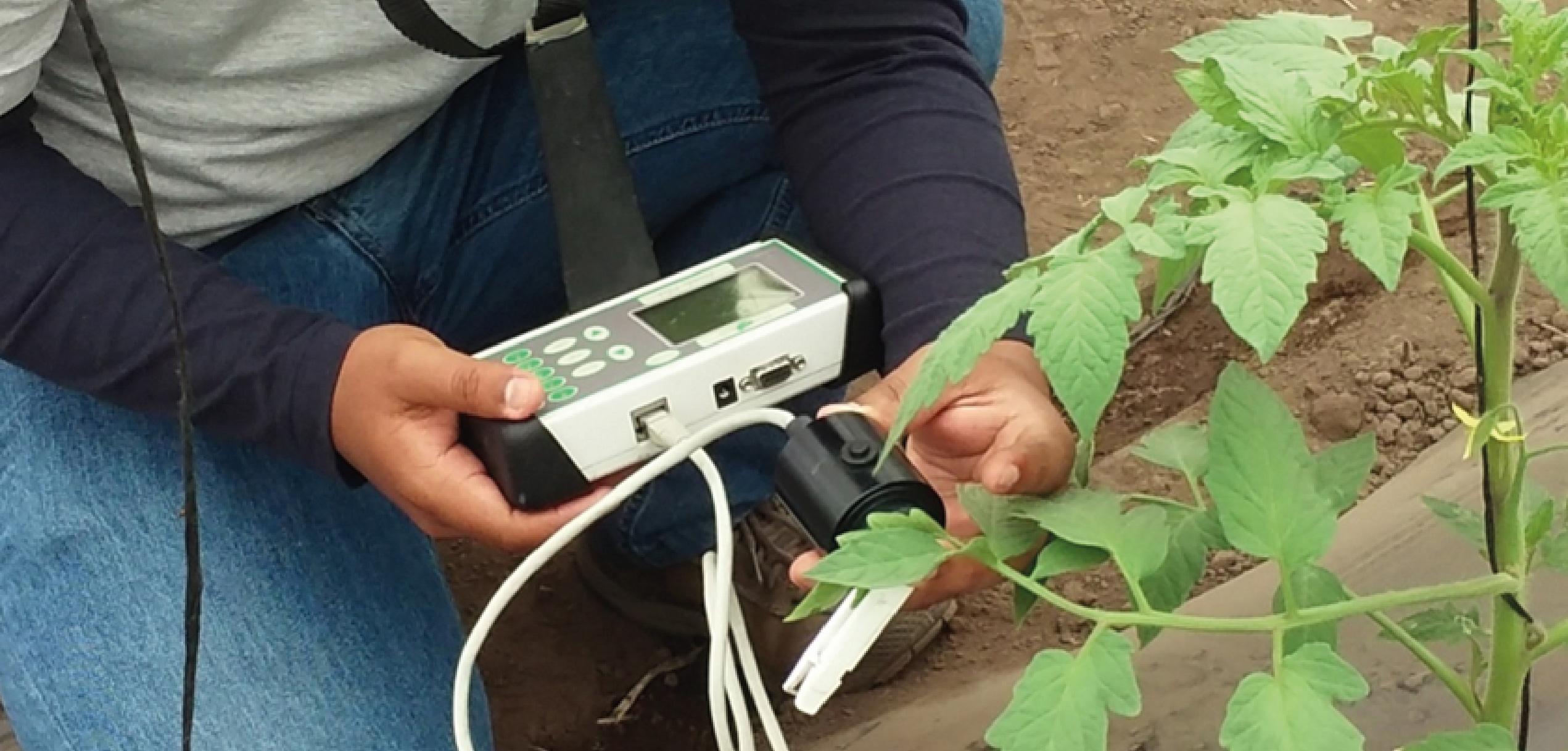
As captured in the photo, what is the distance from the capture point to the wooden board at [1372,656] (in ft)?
2.29

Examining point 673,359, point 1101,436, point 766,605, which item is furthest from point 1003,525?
point 1101,436

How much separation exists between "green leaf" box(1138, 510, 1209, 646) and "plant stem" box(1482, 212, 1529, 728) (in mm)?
89

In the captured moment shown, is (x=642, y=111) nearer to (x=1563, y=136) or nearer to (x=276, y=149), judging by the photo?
(x=276, y=149)

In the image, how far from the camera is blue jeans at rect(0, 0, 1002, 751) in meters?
0.78

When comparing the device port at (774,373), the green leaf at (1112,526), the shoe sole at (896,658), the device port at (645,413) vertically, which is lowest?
the shoe sole at (896,658)

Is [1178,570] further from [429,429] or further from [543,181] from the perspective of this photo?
[543,181]

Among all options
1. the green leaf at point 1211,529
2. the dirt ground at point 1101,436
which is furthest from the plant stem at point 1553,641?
the dirt ground at point 1101,436

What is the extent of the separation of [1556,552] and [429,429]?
0.45 metres

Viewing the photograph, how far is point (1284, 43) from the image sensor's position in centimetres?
49

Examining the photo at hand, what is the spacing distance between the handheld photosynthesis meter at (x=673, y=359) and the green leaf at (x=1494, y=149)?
35cm

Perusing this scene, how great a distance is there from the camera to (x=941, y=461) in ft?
2.14

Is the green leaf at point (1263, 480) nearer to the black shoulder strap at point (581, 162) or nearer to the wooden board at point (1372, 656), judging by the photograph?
the wooden board at point (1372, 656)

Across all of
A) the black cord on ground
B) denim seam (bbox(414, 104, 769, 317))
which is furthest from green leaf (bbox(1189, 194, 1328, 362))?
denim seam (bbox(414, 104, 769, 317))

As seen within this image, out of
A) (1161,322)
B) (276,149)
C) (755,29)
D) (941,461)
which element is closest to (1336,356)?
(1161,322)
